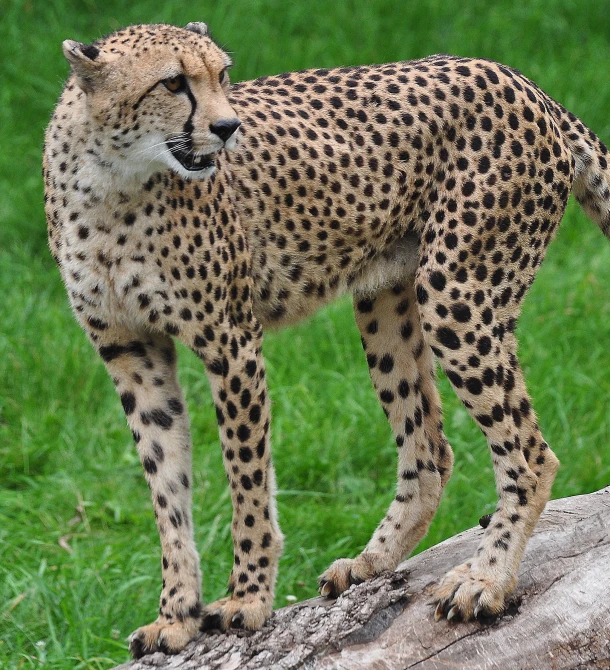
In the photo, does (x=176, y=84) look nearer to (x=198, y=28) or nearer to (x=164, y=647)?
(x=198, y=28)

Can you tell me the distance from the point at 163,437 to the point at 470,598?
1297 mm

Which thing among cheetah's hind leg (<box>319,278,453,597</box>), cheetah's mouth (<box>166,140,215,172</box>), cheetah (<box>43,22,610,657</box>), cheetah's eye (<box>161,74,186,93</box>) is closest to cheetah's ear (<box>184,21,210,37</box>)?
cheetah (<box>43,22,610,657</box>)

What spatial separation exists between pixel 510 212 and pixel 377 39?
5.67 meters

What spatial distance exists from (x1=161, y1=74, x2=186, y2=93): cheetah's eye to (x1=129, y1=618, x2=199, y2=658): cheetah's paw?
189 centimetres

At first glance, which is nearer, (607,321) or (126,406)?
(126,406)

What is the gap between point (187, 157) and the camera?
3988mm

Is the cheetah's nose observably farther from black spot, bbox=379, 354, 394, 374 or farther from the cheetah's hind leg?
black spot, bbox=379, 354, 394, 374

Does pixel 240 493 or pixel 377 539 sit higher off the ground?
pixel 240 493

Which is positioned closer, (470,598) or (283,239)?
(470,598)

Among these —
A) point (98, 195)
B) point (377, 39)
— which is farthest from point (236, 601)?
point (377, 39)

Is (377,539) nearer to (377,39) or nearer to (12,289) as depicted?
(12,289)

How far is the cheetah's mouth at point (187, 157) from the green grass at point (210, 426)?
6.44 ft

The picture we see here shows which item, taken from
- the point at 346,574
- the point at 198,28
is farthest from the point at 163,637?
the point at 198,28

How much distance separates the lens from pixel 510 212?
180 inches
